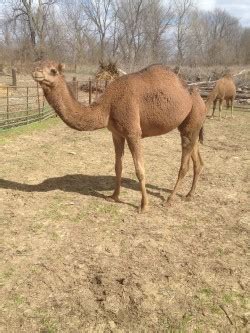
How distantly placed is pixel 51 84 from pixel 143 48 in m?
44.7

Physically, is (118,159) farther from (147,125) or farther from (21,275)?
(21,275)

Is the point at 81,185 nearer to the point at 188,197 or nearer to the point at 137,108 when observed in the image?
the point at 188,197

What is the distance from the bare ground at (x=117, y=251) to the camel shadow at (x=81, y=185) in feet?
0.06

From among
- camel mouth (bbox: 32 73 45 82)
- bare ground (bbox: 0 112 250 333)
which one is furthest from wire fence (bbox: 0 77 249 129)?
camel mouth (bbox: 32 73 45 82)

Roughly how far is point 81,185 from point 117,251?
2.34 meters

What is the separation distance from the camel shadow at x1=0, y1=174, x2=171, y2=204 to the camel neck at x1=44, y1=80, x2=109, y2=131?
4.29 feet

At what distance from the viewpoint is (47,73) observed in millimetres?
4398

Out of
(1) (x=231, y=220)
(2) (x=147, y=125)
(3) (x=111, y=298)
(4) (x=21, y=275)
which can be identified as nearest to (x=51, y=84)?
(2) (x=147, y=125)

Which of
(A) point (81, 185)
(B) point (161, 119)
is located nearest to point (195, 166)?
(B) point (161, 119)

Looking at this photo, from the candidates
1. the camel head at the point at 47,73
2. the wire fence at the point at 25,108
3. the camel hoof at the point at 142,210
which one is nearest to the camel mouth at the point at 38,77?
the camel head at the point at 47,73

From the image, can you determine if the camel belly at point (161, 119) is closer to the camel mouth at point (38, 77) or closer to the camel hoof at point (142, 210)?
the camel hoof at point (142, 210)

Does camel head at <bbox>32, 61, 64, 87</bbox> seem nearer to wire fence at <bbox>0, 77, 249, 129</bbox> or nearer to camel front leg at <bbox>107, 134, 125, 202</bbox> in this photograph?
camel front leg at <bbox>107, 134, 125, 202</bbox>

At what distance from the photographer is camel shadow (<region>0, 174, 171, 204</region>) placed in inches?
232

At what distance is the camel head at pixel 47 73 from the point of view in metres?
4.33
